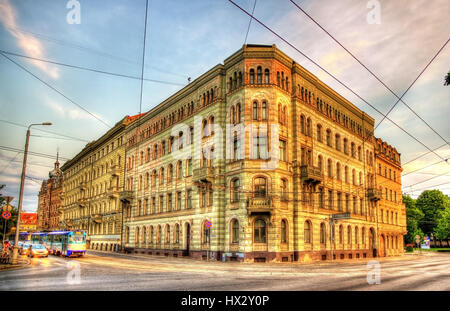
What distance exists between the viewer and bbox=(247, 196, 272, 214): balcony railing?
3266 cm

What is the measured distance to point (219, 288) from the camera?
13906 mm

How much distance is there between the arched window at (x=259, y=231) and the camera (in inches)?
1318

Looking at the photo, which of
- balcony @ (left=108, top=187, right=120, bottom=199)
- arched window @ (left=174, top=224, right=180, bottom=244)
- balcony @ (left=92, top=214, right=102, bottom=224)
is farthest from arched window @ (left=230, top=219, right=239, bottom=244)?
balcony @ (left=92, top=214, right=102, bottom=224)

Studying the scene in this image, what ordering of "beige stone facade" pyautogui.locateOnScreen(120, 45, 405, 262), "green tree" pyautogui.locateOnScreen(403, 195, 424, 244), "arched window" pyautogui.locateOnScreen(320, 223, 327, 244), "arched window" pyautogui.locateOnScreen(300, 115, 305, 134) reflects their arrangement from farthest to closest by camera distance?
"green tree" pyautogui.locateOnScreen(403, 195, 424, 244), "arched window" pyautogui.locateOnScreen(320, 223, 327, 244), "arched window" pyautogui.locateOnScreen(300, 115, 305, 134), "beige stone facade" pyautogui.locateOnScreen(120, 45, 405, 262)

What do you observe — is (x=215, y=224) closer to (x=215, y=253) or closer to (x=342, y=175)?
(x=215, y=253)

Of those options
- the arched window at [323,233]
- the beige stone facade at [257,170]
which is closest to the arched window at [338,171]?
the beige stone facade at [257,170]

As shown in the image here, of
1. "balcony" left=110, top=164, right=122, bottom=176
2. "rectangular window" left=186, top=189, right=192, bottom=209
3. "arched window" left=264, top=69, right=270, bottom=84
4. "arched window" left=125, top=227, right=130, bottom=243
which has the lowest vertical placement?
"arched window" left=125, top=227, right=130, bottom=243

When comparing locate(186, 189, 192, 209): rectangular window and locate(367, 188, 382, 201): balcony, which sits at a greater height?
locate(367, 188, 382, 201): balcony

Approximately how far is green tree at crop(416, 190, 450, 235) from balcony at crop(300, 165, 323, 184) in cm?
7856

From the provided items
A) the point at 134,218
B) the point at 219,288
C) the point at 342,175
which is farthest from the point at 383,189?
the point at 219,288

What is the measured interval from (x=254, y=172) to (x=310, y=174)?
621cm

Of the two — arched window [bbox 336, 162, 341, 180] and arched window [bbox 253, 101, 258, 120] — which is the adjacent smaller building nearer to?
arched window [bbox 336, 162, 341, 180]

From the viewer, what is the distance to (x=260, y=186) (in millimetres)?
34219

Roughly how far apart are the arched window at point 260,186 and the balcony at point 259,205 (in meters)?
0.97
